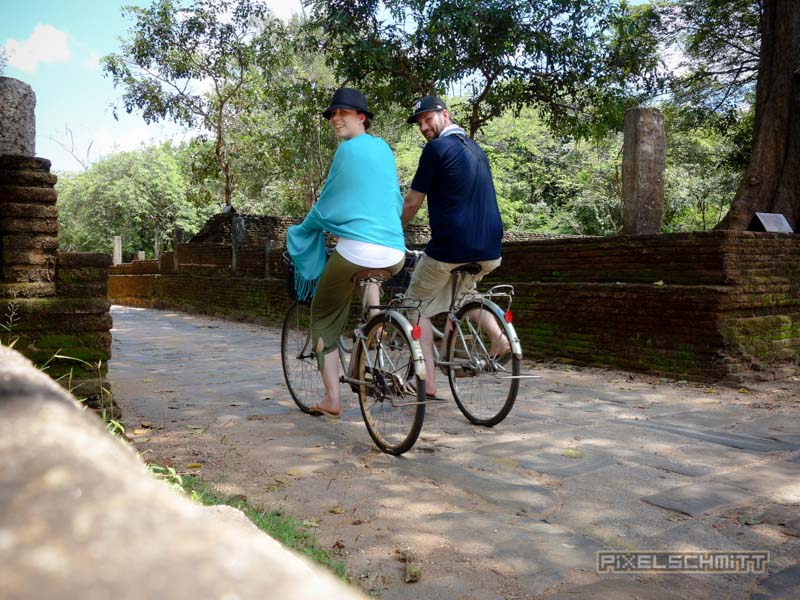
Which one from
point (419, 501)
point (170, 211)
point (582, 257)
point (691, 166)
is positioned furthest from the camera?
point (170, 211)

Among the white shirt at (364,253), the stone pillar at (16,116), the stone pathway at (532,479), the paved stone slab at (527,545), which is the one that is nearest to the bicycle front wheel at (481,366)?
the stone pathway at (532,479)

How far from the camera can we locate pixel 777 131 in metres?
8.92

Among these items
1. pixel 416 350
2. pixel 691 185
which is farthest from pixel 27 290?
pixel 691 185

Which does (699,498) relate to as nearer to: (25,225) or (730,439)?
(730,439)

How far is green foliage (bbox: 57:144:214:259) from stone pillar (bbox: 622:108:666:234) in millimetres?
34709

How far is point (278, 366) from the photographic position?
24.6 feet

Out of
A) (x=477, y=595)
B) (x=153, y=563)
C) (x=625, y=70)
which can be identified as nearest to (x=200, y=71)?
(x=625, y=70)

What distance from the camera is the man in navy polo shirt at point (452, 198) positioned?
15.2 ft

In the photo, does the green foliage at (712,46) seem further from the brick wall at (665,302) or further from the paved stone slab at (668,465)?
the paved stone slab at (668,465)

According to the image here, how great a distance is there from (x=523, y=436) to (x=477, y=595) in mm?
2119

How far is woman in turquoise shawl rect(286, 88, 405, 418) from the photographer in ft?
14.3

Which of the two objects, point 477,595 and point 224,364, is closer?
point 477,595

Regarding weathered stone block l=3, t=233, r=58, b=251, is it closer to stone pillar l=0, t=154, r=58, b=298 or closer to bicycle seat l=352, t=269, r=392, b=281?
stone pillar l=0, t=154, r=58, b=298

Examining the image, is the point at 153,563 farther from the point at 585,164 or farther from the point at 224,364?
the point at 585,164
